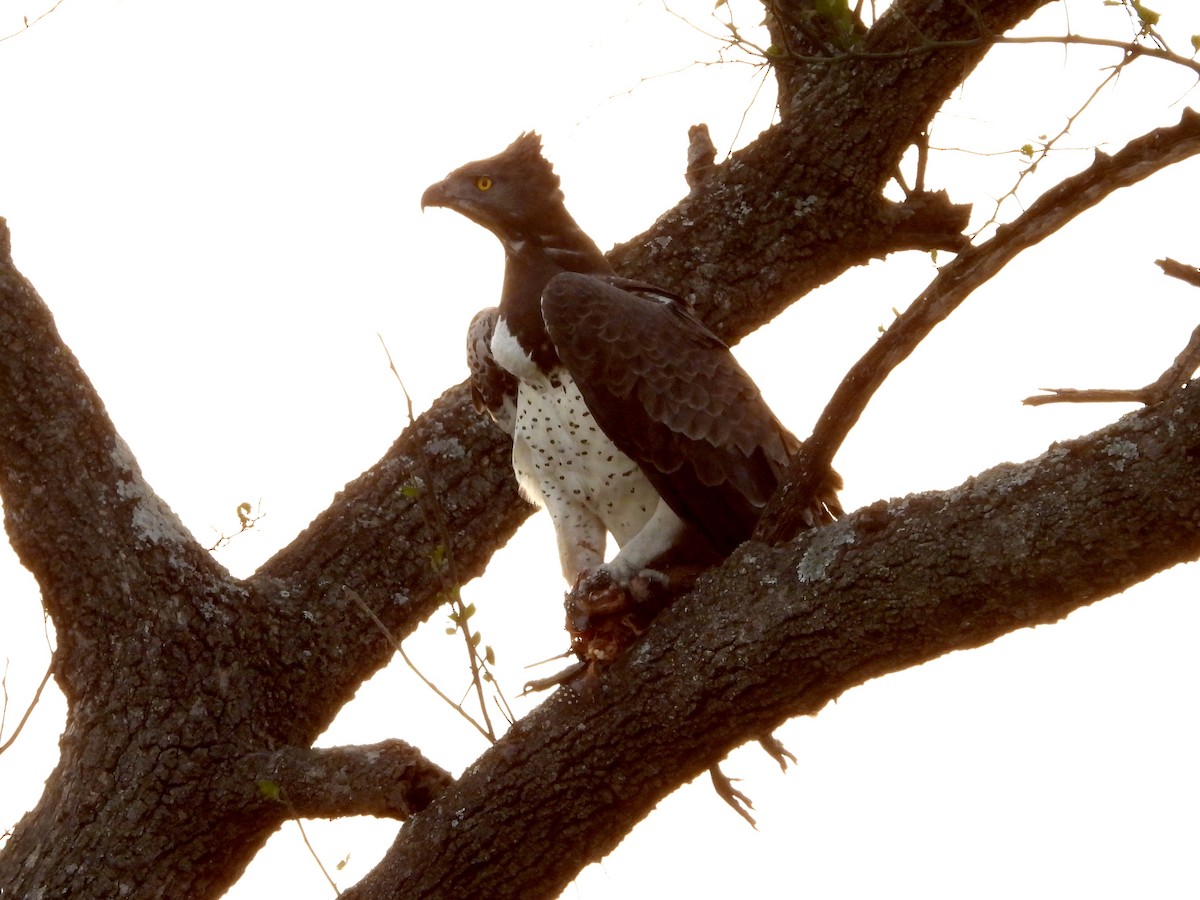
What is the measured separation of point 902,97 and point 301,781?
303 cm

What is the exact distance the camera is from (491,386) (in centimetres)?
509

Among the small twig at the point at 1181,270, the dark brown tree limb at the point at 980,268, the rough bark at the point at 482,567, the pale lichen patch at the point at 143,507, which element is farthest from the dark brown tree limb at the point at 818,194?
the small twig at the point at 1181,270

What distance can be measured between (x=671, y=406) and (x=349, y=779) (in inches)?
60.7

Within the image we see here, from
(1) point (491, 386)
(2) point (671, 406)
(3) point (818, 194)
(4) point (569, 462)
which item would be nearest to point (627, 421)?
(2) point (671, 406)

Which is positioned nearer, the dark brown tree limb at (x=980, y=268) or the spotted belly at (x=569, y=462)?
the dark brown tree limb at (x=980, y=268)

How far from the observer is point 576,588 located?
4332mm

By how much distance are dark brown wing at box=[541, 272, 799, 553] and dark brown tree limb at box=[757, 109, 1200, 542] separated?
100cm

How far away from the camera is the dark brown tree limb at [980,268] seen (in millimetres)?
3338

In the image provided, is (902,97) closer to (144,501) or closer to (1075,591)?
(1075,591)

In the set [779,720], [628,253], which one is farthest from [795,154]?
[779,720]

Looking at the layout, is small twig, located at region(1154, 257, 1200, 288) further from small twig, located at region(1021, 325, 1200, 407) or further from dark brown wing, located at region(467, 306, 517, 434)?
dark brown wing, located at region(467, 306, 517, 434)

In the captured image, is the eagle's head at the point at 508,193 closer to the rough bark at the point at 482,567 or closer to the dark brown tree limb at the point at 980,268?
the rough bark at the point at 482,567

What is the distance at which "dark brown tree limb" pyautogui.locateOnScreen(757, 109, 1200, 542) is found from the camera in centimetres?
334

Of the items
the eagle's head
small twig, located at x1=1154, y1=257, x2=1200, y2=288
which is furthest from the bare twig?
the eagle's head
